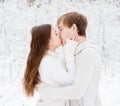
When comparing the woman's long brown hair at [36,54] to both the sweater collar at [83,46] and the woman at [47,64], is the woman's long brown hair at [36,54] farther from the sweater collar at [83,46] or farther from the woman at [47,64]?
the sweater collar at [83,46]

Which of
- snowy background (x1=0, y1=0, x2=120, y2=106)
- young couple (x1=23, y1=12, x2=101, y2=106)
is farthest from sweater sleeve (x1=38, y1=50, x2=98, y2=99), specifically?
snowy background (x1=0, y1=0, x2=120, y2=106)

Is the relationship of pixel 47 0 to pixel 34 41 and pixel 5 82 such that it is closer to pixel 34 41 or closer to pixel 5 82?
pixel 5 82

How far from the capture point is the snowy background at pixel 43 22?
16.9 feet

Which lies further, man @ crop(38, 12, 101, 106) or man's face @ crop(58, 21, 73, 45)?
man's face @ crop(58, 21, 73, 45)

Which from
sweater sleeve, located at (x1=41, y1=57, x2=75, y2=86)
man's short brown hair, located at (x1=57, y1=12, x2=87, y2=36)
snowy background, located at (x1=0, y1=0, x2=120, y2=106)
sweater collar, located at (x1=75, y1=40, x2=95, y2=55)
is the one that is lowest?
snowy background, located at (x1=0, y1=0, x2=120, y2=106)

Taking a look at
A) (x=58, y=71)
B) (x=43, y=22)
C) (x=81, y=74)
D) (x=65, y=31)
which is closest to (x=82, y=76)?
(x=81, y=74)

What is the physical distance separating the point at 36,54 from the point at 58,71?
0.17 meters

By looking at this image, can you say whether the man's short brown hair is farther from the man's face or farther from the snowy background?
the snowy background

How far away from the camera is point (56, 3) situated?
5.34 m

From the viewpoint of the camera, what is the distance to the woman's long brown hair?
2.18 m

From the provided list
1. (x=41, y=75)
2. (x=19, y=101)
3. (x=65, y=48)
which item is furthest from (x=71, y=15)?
(x=19, y=101)

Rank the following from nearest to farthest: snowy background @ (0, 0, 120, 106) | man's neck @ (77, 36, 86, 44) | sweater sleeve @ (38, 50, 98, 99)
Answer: sweater sleeve @ (38, 50, 98, 99) → man's neck @ (77, 36, 86, 44) → snowy background @ (0, 0, 120, 106)

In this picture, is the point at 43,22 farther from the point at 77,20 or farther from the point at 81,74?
the point at 81,74

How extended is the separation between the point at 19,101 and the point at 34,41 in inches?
105
